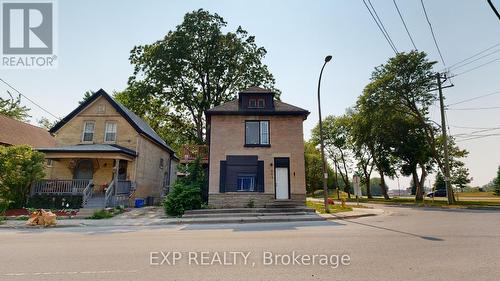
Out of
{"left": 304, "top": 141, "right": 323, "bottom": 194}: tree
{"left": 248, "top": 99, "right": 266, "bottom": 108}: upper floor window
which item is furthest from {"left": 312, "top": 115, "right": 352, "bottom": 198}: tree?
{"left": 248, "top": 99, "right": 266, "bottom": 108}: upper floor window

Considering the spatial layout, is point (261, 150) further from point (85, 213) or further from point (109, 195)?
point (85, 213)

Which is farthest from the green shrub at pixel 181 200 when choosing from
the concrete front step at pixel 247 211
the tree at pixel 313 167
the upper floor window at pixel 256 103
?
the tree at pixel 313 167

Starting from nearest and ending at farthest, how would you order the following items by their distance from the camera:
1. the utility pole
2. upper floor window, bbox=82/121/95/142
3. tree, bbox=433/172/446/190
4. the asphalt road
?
the asphalt road < upper floor window, bbox=82/121/95/142 < the utility pole < tree, bbox=433/172/446/190

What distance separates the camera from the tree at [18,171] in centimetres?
1630

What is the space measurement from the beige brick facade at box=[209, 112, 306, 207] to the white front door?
37 cm

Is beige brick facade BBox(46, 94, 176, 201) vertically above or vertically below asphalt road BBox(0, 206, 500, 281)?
above

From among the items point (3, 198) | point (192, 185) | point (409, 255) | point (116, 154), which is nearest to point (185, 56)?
point (116, 154)

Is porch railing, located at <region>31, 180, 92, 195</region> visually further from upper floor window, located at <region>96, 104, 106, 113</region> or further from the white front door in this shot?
the white front door

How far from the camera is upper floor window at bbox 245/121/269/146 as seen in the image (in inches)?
760

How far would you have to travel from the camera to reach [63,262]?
5.79 meters

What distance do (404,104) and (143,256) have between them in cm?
3210

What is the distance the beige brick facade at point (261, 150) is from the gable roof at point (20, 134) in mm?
19808

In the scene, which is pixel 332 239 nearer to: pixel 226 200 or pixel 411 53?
pixel 226 200

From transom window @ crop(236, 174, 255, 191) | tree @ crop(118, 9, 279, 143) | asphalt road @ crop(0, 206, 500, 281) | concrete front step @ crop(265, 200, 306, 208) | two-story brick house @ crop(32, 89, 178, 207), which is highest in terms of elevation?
tree @ crop(118, 9, 279, 143)
